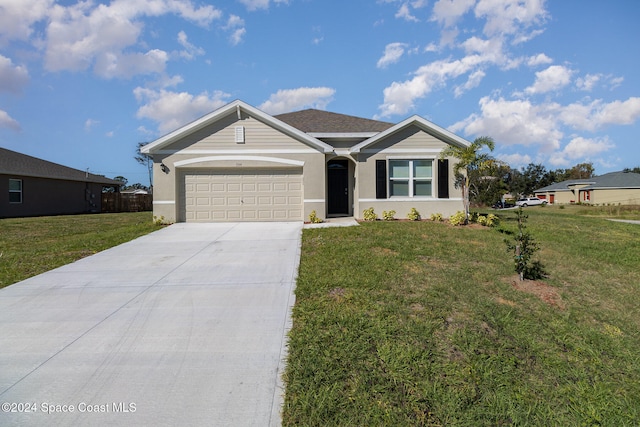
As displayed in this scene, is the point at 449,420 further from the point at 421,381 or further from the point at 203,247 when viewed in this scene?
the point at 203,247

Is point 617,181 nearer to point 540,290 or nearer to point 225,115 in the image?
point 540,290

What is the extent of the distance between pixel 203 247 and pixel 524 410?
25.1 ft

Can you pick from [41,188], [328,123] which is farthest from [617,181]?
[41,188]

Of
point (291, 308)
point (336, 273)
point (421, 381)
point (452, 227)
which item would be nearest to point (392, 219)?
point (452, 227)

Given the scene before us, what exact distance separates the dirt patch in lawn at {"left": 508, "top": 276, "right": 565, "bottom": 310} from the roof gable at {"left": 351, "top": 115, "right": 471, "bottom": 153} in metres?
8.43

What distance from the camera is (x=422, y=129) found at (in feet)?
46.0

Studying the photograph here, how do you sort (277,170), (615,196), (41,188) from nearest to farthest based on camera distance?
(277,170) → (41,188) → (615,196)

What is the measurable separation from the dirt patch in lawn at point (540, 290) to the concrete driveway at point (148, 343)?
3908mm

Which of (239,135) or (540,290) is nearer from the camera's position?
(540,290)

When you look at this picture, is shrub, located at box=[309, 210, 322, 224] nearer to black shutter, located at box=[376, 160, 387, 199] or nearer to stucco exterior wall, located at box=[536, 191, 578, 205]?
black shutter, located at box=[376, 160, 387, 199]

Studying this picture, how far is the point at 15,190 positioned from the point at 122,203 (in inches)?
295

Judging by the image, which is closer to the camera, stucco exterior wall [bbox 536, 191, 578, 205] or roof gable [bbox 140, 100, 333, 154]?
roof gable [bbox 140, 100, 333, 154]

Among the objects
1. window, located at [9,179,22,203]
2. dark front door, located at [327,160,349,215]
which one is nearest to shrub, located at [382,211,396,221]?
dark front door, located at [327,160,349,215]

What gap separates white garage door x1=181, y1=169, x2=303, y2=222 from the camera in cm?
1345
